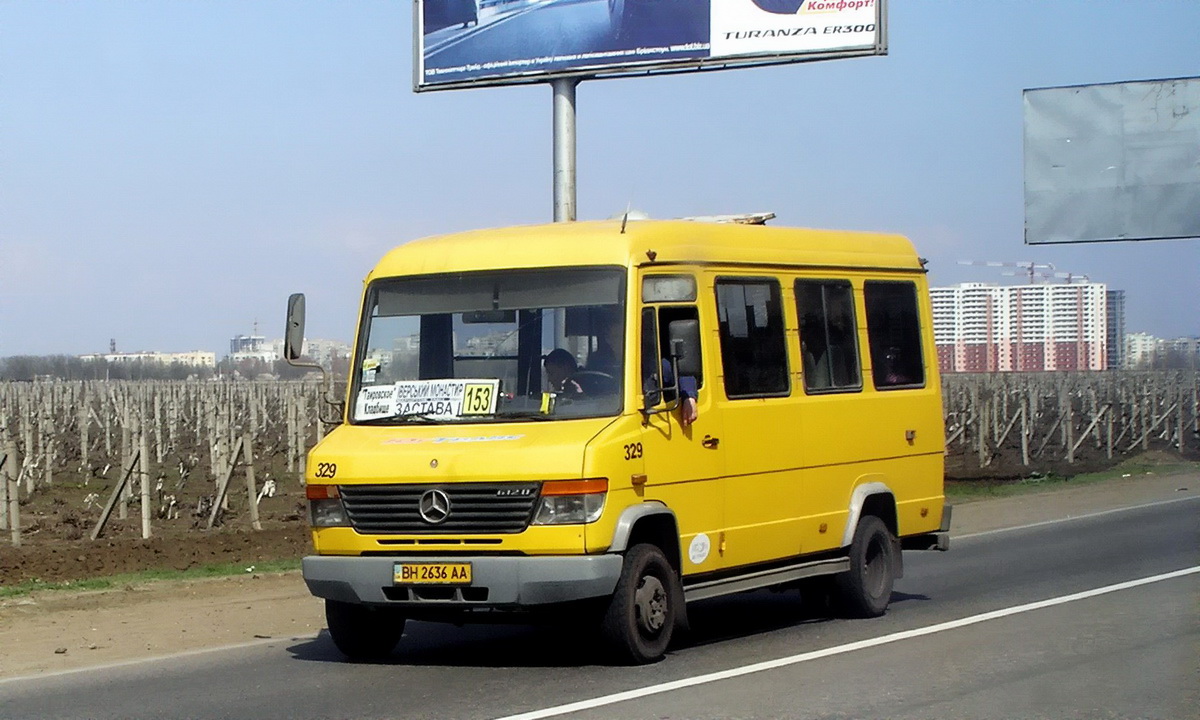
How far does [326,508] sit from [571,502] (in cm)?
175

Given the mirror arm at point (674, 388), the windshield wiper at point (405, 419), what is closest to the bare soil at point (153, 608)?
the windshield wiper at point (405, 419)

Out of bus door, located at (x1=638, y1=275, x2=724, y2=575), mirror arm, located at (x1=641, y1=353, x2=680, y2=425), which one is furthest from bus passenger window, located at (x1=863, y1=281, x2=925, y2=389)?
mirror arm, located at (x1=641, y1=353, x2=680, y2=425)

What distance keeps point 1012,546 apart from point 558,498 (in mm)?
10904

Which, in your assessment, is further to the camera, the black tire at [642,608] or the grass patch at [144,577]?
the grass patch at [144,577]

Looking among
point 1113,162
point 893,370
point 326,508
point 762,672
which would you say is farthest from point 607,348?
point 1113,162

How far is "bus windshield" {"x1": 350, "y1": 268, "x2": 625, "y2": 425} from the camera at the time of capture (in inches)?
413

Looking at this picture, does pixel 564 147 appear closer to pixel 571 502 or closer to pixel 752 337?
pixel 752 337

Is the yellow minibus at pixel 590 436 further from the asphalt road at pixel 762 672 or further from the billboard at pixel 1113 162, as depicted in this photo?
the billboard at pixel 1113 162

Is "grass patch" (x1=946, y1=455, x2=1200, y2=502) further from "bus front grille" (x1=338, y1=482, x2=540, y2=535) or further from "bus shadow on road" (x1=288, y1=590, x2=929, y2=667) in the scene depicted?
"bus front grille" (x1=338, y1=482, x2=540, y2=535)

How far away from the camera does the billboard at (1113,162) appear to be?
28250 millimetres

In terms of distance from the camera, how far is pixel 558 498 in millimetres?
9844

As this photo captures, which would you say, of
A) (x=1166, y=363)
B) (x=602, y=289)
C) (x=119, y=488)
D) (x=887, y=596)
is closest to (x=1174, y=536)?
(x=887, y=596)

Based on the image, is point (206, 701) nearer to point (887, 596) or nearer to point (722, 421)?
point (722, 421)

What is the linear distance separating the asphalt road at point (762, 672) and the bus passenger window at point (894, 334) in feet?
6.44
